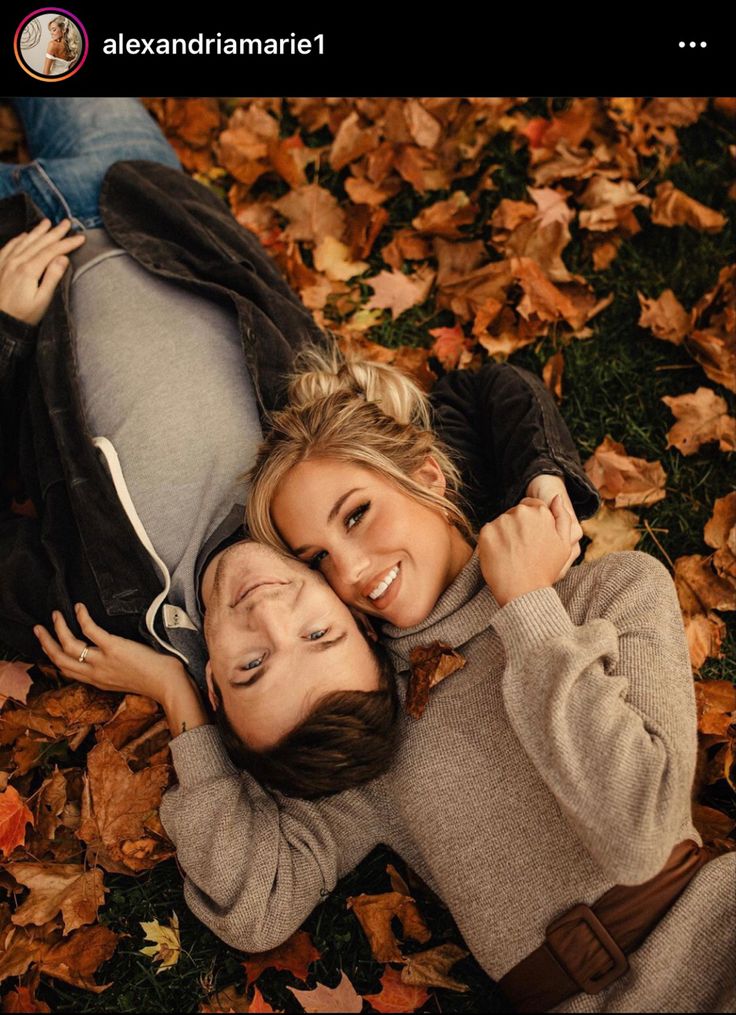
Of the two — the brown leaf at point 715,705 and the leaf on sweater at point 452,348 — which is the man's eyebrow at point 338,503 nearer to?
the leaf on sweater at point 452,348

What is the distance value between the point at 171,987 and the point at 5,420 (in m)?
2.10

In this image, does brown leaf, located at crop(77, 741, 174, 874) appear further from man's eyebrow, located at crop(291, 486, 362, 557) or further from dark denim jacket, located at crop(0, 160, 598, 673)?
man's eyebrow, located at crop(291, 486, 362, 557)

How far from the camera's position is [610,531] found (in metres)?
3.08

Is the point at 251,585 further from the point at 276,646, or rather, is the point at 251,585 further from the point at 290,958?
the point at 290,958

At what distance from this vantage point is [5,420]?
318 centimetres

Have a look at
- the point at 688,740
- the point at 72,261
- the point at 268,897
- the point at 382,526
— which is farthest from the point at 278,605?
the point at 72,261

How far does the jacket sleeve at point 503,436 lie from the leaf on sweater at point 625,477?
0.21 m

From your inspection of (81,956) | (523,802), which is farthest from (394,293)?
(81,956)

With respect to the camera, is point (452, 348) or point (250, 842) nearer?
point (250, 842)

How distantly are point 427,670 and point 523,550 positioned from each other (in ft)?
1.54

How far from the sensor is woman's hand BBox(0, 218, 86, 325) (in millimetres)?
3076

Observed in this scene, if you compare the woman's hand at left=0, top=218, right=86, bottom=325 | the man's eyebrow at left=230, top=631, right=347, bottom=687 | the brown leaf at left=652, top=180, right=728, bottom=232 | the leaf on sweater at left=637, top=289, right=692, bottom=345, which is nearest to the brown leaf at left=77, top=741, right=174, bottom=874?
the man's eyebrow at left=230, top=631, right=347, bottom=687

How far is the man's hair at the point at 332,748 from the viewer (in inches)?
88.6
